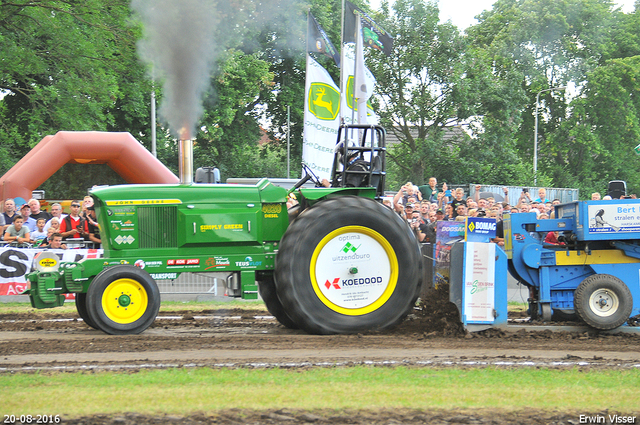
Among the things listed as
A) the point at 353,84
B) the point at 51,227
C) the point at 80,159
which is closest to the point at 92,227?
the point at 51,227

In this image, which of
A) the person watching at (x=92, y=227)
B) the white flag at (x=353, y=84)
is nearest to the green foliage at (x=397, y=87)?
the white flag at (x=353, y=84)

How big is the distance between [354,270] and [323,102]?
11.8 meters

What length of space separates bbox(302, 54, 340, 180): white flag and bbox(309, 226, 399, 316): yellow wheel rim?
10121mm

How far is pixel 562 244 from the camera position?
28.6 feet

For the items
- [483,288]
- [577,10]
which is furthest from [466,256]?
[577,10]

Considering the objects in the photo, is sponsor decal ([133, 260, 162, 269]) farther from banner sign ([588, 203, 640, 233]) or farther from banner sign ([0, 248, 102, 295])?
banner sign ([588, 203, 640, 233])

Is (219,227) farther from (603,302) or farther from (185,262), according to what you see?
(603,302)

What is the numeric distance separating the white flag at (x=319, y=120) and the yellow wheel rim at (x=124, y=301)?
10.6 m

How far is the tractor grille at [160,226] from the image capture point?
7.84m

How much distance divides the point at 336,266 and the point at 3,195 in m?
11.5

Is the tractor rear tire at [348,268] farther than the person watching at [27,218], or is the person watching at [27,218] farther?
the person watching at [27,218]

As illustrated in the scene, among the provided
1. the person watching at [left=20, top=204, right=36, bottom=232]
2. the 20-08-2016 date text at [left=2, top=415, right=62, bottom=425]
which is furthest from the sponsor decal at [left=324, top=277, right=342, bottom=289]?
the person watching at [left=20, top=204, right=36, bottom=232]

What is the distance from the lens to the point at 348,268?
7688 millimetres

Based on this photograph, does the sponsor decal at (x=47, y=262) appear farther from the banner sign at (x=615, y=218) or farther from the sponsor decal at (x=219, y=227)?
the banner sign at (x=615, y=218)
